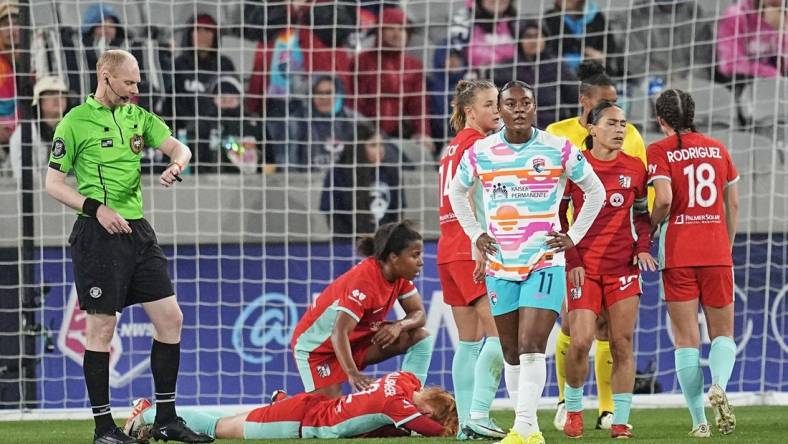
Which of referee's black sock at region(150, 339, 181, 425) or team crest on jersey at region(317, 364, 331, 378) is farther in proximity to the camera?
team crest on jersey at region(317, 364, 331, 378)

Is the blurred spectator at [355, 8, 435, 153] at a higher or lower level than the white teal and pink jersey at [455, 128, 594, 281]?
higher

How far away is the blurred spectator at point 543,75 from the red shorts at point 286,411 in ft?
17.7

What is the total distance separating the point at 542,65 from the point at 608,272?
526cm

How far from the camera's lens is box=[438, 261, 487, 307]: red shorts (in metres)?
6.48

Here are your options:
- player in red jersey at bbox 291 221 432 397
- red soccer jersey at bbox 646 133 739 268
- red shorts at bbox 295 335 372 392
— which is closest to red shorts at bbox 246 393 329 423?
player in red jersey at bbox 291 221 432 397

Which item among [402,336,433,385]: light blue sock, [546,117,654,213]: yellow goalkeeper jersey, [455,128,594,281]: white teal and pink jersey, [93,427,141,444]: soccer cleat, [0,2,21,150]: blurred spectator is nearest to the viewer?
[455,128,594,281]: white teal and pink jersey

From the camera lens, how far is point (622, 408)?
255 inches

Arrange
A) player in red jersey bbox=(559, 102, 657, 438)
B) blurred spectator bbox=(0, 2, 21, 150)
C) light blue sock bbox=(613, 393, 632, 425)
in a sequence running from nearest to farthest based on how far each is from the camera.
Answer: light blue sock bbox=(613, 393, 632, 425)
player in red jersey bbox=(559, 102, 657, 438)
blurred spectator bbox=(0, 2, 21, 150)

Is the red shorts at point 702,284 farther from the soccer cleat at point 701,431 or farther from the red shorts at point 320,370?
the red shorts at point 320,370

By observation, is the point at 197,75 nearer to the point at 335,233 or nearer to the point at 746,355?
the point at 335,233

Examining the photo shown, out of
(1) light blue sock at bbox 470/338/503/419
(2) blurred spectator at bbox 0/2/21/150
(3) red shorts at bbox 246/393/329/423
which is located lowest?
(3) red shorts at bbox 246/393/329/423

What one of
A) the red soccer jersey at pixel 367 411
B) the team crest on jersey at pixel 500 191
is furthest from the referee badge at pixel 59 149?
the team crest on jersey at pixel 500 191

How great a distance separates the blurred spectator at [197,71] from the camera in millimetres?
10945

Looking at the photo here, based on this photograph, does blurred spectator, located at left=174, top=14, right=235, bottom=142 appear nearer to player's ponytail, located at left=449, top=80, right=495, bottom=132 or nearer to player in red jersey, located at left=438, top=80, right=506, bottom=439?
player's ponytail, located at left=449, top=80, right=495, bottom=132
